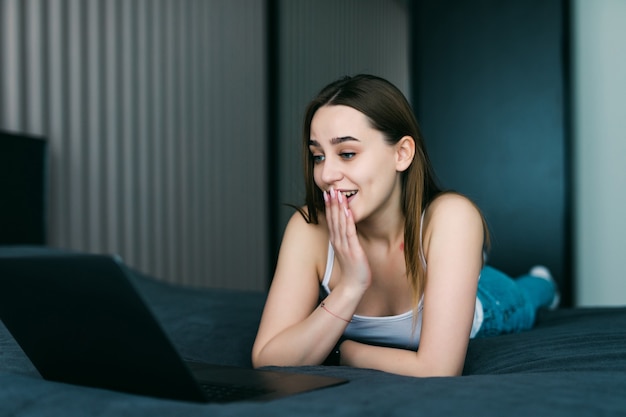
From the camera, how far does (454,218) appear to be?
4.01 feet

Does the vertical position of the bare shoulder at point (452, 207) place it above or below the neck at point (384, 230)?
above

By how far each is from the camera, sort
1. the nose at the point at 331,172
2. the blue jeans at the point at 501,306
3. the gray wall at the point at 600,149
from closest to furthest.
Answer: the nose at the point at 331,172 → the blue jeans at the point at 501,306 → the gray wall at the point at 600,149

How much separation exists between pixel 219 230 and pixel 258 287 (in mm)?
497

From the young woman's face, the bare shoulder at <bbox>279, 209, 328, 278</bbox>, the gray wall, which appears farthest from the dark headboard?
the gray wall

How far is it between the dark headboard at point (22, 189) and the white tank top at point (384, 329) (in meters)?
1.45

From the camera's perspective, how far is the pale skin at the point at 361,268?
1141 millimetres

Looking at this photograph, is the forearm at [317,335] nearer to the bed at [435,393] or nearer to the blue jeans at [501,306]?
the bed at [435,393]

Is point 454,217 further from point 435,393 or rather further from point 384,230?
point 435,393

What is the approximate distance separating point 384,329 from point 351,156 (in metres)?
0.36

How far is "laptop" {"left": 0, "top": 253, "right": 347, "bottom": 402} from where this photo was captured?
0.66 meters

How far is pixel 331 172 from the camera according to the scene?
3.99 ft

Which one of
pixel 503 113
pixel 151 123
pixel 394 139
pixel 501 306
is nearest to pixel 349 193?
pixel 394 139

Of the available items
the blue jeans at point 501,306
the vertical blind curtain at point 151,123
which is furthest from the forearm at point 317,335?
the vertical blind curtain at point 151,123

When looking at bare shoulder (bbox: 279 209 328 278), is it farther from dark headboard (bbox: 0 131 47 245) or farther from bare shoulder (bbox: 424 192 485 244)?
dark headboard (bbox: 0 131 47 245)
